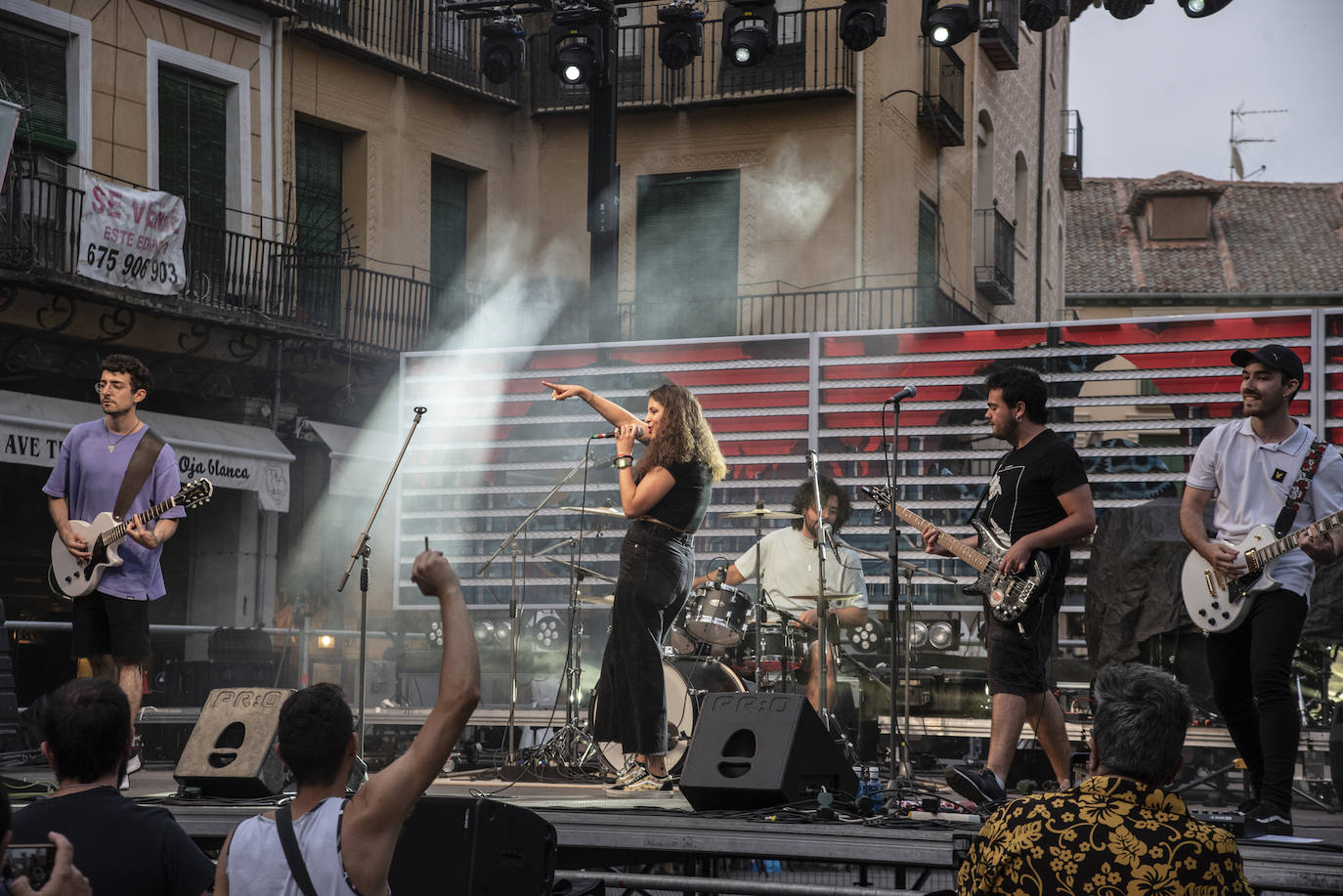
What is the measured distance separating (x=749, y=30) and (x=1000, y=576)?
27.1 ft

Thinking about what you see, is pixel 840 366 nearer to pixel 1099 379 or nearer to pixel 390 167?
pixel 1099 379

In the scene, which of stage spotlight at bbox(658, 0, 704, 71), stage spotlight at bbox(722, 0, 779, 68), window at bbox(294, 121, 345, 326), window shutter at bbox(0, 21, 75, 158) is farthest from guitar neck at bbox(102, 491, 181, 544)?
window at bbox(294, 121, 345, 326)

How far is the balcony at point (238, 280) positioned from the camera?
49.9 ft

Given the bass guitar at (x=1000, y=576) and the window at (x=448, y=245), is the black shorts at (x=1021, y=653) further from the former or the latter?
the window at (x=448, y=245)

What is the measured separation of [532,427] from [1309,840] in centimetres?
1063

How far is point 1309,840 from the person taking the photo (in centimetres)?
506

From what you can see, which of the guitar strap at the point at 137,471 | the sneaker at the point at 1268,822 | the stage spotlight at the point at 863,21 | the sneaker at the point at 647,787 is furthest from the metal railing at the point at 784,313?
the sneaker at the point at 1268,822

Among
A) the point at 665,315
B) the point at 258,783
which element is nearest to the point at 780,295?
the point at 665,315

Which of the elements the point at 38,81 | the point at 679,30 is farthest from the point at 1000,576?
the point at 38,81

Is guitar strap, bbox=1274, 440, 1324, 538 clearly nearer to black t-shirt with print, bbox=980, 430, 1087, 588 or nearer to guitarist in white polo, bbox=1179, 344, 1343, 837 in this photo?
guitarist in white polo, bbox=1179, 344, 1343, 837

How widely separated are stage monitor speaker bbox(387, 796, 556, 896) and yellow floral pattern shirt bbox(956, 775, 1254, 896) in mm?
1668

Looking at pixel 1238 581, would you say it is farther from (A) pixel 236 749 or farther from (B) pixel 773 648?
(B) pixel 773 648

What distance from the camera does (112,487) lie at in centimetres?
735

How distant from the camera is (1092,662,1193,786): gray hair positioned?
3178 mm
